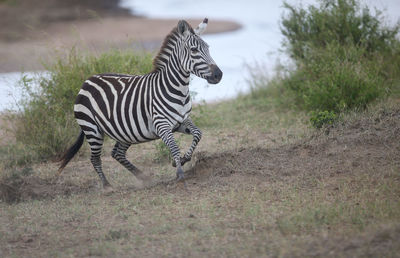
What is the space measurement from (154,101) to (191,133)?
0.62 m

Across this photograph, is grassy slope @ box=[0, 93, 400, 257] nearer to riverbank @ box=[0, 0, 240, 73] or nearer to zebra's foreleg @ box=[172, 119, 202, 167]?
zebra's foreleg @ box=[172, 119, 202, 167]

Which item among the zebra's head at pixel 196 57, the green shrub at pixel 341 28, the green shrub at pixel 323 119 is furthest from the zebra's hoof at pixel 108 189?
the green shrub at pixel 341 28

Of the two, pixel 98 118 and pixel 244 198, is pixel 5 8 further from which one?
pixel 244 198

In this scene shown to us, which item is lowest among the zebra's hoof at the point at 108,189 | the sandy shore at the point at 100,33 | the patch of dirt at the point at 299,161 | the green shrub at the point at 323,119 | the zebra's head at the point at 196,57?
the zebra's hoof at the point at 108,189

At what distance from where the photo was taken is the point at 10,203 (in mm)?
6680

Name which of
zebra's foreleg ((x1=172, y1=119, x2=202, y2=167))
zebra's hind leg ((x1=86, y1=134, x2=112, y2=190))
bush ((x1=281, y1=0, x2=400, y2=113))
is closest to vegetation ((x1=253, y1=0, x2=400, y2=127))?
bush ((x1=281, y1=0, x2=400, y2=113))

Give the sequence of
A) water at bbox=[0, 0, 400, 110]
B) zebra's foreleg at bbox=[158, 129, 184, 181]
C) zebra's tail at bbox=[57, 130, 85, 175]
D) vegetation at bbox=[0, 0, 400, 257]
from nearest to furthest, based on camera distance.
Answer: vegetation at bbox=[0, 0, 400, 257]
zebra's foreleg at bbox=[158, 129, 184, 181]
zebra's tail at bbox=[57, 130, 85, 175]
water at bbox=[0, 0, 400, 110]

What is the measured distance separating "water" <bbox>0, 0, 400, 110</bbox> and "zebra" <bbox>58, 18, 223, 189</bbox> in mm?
3130

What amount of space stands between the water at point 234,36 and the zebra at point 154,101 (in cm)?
313

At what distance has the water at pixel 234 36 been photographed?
44.8ft

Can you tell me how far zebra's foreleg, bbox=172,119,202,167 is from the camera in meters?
6.55

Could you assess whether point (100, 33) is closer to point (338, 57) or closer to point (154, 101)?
point (338, 57)

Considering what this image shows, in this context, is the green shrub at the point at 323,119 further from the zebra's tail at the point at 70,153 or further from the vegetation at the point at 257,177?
the zebra's tail at the point at 70,153

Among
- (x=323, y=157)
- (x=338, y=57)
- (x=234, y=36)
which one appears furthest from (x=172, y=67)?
(x=234, y=36)
